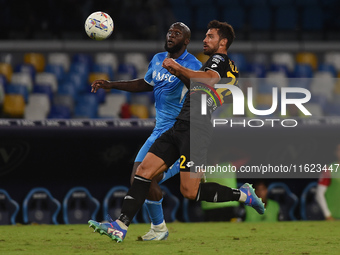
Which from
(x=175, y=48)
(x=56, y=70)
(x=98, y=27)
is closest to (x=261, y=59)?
(x=56, y=70)

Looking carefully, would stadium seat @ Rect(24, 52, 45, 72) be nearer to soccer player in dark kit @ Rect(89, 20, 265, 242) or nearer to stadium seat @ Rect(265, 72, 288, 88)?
stadium seat @ Rect(265, 72, 288, 88)

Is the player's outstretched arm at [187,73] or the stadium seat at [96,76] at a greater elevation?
the stadium seat at [96,76]

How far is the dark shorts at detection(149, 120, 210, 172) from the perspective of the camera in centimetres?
574

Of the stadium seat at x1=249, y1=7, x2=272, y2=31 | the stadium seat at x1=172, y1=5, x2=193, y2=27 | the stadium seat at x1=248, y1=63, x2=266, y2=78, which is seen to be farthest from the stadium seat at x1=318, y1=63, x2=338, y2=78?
the stadium seat at x1=172, y1=5, x2=193, y2=27

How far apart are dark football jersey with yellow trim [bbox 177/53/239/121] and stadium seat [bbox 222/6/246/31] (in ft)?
35.3

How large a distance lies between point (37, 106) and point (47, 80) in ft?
4.03

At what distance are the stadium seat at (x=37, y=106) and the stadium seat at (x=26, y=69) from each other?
3.50 ft

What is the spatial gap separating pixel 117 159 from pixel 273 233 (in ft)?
8.40

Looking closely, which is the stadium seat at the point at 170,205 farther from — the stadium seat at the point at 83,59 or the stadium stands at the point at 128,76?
the stadium seat at the point at 83,59

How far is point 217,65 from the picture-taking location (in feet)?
18.9

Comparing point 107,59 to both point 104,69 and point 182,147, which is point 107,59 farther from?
point 182,147

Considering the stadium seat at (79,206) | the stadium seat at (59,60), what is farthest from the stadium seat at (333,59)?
the stadium seat at (79,206)

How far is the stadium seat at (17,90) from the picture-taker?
42.5 ft

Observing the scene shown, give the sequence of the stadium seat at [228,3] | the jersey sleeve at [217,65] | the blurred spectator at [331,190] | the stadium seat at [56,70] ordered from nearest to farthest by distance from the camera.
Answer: the jersey sleeve at [217,65] → the blurred spectator at [331,190] → the stadium seat at [56,70] → the stadium seat at [228,3]
